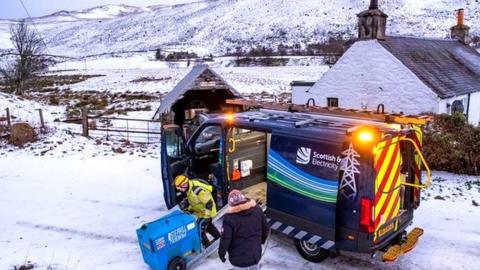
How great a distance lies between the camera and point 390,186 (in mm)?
6160

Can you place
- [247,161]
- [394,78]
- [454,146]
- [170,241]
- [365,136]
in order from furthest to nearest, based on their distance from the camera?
1. [394,78]
2. [454,146]
3. [247,161]
4. [170,241]
5. [365,136]

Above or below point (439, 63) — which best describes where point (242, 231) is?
below

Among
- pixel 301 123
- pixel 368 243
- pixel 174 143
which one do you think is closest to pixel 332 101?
pixel 174 143

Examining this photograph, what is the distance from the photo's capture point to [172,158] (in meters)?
8.72

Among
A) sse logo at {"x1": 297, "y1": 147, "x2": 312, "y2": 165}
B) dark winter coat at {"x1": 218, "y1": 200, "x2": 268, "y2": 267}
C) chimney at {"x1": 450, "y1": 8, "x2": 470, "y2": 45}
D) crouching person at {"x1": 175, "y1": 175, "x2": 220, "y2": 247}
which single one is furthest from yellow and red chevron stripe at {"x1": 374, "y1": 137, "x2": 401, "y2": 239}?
chimney at {"x1": 450, "y1": 8, "x2": 470, "y2": 45}

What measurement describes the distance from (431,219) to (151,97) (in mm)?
31330

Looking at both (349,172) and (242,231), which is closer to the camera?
(242,231)

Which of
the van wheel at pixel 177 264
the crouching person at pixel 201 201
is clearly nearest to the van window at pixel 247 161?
the crouching person at pixel 201 201

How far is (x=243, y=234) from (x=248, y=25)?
12398cm

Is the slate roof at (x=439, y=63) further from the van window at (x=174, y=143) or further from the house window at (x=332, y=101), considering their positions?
the van window at (x=174, y=143)

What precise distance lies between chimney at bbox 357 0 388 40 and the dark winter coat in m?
16.6

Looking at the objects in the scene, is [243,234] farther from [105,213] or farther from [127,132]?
[127,132]

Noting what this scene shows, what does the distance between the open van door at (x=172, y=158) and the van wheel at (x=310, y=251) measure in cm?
290

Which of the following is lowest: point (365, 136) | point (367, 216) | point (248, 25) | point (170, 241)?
point (170, 241)
